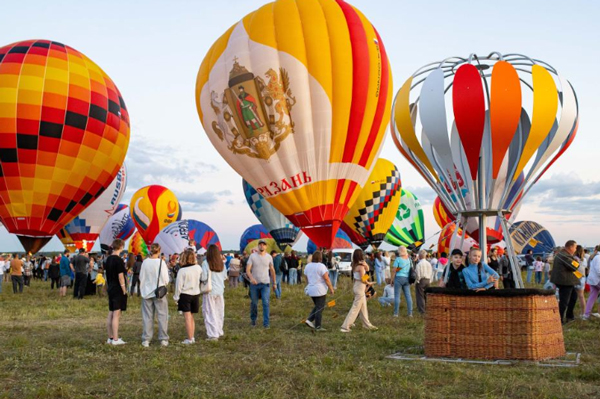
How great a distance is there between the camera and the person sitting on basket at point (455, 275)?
27.3ft

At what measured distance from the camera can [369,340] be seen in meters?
9.41

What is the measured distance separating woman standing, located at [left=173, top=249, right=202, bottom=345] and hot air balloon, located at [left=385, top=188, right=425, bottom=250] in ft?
109

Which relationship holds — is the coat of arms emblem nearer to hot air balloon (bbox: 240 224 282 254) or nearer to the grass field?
the grass field

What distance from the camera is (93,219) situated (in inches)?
1287

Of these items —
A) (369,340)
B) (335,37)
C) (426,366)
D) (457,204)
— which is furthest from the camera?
(335,37)

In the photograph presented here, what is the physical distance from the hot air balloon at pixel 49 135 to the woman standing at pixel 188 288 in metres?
12.1

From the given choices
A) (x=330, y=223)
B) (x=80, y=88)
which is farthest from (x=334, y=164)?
(x=80, y=88)

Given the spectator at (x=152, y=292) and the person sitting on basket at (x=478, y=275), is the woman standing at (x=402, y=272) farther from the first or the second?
the spectator at (x=152, y=292)

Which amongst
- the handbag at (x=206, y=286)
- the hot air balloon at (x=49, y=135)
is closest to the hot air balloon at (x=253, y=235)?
the hot air balloon at (x=49, y=135)

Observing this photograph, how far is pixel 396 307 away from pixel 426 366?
19.3 feet

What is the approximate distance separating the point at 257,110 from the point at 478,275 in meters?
10.7

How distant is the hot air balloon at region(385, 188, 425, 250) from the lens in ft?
137

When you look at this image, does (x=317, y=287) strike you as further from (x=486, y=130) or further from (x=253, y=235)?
(x=253, y=235)

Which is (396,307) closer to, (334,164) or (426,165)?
(426,165)
